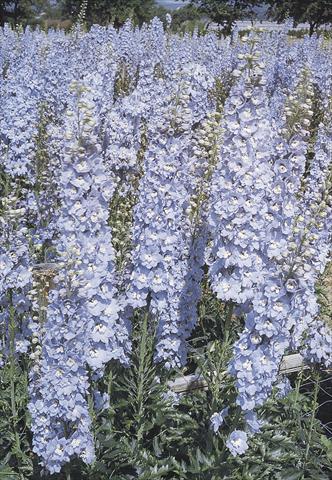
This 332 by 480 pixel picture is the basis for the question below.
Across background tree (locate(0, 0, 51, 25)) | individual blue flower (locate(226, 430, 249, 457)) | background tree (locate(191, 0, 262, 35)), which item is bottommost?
individual blue flower (locate(226, 430, 249, 457))

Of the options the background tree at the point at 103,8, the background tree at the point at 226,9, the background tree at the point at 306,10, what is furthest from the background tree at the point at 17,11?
the background tree at the point at 306,10

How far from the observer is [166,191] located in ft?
10.9

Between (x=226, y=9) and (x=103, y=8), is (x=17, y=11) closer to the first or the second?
(x=103, y=8)

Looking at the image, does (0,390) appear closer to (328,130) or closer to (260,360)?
(260,360)

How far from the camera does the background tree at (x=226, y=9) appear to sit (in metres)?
24.7

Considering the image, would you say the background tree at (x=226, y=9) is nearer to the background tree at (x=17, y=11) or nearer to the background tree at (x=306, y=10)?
the background tree at (x=306, y=10)

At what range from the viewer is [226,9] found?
24.8 m

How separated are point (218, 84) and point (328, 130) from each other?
4958mm

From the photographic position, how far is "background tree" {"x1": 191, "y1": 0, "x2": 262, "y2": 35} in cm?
2472

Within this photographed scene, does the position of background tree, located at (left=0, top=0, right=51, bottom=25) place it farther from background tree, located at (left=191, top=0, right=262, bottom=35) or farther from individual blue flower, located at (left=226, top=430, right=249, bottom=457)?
individual blue flower, located at (left=226, top=430, right=249, bottom=457)

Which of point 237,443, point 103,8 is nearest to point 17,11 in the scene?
point 103,8

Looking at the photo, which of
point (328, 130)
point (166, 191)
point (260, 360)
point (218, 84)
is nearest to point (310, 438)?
point (260, 360)

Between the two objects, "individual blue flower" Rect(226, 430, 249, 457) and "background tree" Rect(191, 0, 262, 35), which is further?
"background tree" Rect(191, 0, 262, 35)

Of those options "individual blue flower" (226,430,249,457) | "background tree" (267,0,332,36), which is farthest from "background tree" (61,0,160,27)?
"individual blue flower" (226,430,249,457)
